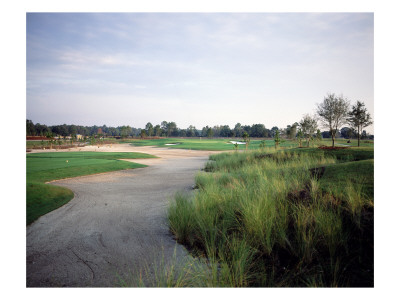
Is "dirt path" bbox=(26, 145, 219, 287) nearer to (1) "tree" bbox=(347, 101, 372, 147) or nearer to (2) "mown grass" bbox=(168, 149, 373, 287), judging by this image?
(2) "mown grass" bbox=(168, 149, 373, 287)

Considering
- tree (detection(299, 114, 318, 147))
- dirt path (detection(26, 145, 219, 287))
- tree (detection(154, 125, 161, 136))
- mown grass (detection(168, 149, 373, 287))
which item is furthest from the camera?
tree (detection(154, 125, 161, 136))

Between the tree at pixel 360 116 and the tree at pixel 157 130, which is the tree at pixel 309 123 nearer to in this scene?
the tree at pixel 360 116

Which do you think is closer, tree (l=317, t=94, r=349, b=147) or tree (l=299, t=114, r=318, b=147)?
tree (l=317, t=94, r=349, b=147)

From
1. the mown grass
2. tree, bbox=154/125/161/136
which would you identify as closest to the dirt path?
the mown grass

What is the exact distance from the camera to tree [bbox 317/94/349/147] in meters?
4.71

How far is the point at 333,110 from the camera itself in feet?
17.7

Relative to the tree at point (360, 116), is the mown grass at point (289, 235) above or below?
below

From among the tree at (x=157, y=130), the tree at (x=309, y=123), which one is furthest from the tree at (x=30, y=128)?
the tree at (x=157, y=130)

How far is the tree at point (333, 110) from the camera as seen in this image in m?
4.71

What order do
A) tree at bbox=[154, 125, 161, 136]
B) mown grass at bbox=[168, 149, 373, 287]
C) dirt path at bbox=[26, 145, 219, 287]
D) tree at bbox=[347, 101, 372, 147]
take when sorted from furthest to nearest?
tree at bbox=[154, 125, 161, 136] → tree at bbox=[347, 101, 372, 147] → dirt path at bbox=[26, 145, 219, 287] → mown grass at bbox=[168, 149, 373, 287]
